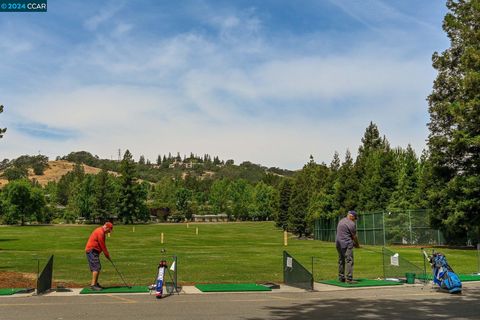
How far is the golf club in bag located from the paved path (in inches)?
10.5

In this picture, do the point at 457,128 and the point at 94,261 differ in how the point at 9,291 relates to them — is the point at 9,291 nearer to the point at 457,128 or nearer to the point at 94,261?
the point at 94,261

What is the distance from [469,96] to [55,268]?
27273 millimetres

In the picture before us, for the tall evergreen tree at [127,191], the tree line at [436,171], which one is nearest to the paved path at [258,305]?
the tree line at [436,171]

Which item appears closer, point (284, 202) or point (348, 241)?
point (348, 241)

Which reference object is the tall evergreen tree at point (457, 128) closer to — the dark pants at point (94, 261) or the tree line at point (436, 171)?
the tree line at point (436, 171)

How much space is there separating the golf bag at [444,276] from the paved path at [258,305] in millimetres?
269

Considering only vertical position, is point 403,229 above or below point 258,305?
above

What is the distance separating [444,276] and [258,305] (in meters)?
5.45

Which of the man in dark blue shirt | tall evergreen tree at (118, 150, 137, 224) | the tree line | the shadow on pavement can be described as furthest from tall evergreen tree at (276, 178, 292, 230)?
the shadow on pavement

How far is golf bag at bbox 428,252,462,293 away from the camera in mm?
13555

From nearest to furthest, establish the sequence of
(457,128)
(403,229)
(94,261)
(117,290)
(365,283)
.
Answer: (117,290)
(94,261)
(365,283)
(457,128)
(403,229)

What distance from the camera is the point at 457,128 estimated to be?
3616 cm

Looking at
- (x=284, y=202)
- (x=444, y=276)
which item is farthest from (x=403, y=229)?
(x=284, y=202)

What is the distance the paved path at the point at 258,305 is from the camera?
34.1 ft
